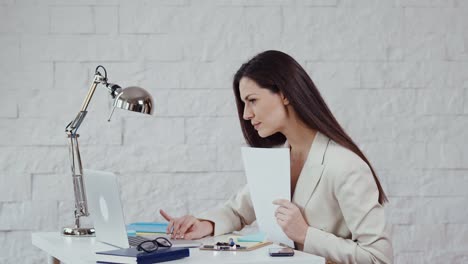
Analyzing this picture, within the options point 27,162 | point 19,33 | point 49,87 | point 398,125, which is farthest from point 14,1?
point 398,125

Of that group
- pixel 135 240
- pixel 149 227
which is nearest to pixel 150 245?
pixel 135 240

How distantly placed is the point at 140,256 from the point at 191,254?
218mm

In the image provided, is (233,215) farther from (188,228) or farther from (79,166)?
(79,166)

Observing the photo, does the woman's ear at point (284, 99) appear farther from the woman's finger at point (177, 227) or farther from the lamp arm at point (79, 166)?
the lamp arm at point (79, 166)

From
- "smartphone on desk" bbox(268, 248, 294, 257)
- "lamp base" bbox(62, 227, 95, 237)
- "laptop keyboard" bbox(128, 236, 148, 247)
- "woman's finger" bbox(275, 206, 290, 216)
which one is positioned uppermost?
"woman's finger" bbox(275, 206, 290, 216)

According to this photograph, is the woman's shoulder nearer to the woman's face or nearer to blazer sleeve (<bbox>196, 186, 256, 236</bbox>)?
the woman's face

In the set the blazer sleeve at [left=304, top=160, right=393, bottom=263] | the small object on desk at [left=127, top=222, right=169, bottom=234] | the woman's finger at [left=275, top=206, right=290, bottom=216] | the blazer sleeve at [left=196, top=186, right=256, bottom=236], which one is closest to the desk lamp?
the small object on desk at [left=127, top=222, right=169, bottom=234]

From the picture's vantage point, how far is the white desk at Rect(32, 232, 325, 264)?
6.11 ft

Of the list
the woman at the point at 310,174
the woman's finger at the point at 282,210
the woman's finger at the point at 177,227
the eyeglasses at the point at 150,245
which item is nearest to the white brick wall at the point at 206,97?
the woman at the point at 310,174

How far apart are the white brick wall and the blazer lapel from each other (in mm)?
803

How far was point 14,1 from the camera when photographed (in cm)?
309

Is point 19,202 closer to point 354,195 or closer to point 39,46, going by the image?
point 39,46

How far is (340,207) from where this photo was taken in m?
2.29

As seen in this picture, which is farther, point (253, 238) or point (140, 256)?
point (253, 238)
